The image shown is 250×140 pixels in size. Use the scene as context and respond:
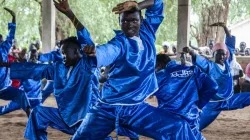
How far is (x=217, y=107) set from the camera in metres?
7.29

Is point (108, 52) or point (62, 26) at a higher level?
point (62, 26)

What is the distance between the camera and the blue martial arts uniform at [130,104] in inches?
160

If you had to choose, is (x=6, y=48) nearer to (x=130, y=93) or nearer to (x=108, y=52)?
(x=130, y=93)

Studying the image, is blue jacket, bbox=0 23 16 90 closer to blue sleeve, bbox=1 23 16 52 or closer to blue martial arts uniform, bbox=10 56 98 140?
blue sleeve, bbox=1 23 16 52

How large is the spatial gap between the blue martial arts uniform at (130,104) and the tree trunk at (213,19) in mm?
12770

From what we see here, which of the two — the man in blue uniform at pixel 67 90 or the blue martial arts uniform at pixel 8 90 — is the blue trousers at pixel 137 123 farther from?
the blue martial arts uniform at pixel 8 90

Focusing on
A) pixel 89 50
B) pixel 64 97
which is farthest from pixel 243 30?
pixel 89 50

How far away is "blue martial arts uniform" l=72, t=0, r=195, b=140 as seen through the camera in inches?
160

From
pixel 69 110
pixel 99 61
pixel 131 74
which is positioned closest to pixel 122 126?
pixel 131 74

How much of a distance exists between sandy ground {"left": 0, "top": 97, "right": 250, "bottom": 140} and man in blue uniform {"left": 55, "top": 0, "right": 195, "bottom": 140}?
330 centimetres

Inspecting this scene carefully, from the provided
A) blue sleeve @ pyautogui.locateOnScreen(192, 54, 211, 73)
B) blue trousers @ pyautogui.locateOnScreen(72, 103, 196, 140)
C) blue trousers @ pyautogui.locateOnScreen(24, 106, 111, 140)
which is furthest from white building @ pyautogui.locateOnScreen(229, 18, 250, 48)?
blue trousers @ pyautogui.locateOnScreen(72, 103, 196, 140)

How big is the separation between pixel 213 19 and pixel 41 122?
13368 mm

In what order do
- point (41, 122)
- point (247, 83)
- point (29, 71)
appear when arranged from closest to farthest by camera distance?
1. point (41, 122)
2. point (29, 71)
3. point (247, 83)

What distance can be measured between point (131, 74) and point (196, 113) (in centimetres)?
Result: 171
